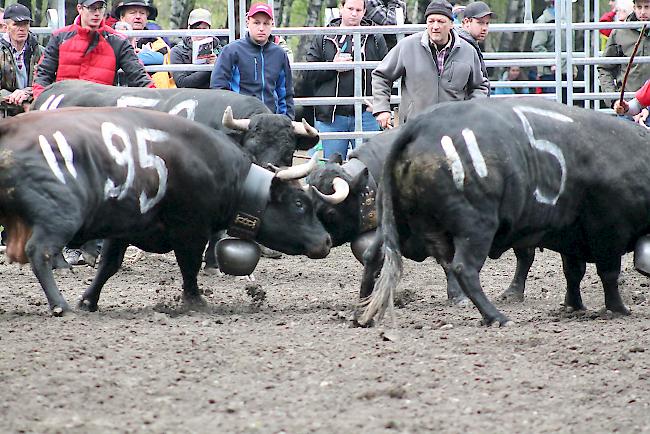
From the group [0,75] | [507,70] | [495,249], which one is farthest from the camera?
[507,70]

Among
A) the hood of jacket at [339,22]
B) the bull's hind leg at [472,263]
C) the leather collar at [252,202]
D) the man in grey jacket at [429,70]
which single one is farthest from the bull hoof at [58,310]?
the hood of jacket at [339,22]

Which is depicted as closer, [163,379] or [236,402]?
[236,402]

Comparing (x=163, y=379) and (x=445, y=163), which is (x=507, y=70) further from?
(x=163, y=379)

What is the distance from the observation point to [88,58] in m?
11.4

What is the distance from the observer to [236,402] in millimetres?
5617

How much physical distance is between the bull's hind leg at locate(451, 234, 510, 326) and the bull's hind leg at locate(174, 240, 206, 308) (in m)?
1.98

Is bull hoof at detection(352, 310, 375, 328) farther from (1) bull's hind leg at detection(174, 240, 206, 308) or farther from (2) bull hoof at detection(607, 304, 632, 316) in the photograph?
(2) bull hoof at detection(607, 304, 632, 316)

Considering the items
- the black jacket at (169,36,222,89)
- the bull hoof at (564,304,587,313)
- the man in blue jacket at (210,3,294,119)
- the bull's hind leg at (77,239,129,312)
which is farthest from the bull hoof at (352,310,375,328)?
the black jacket at (169,36,222,89)

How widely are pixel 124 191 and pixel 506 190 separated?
2.37m

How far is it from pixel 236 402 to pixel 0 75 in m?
6.91

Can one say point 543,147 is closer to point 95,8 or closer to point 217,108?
point 217,108

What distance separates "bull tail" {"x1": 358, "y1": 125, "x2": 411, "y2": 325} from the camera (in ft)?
25.0

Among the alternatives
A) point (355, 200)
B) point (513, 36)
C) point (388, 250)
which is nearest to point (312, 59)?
point (355, 200)

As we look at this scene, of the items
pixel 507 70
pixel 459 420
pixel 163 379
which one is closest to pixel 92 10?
pixel 163 379
